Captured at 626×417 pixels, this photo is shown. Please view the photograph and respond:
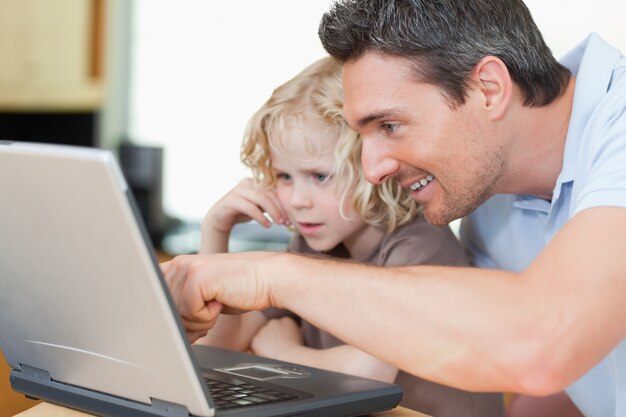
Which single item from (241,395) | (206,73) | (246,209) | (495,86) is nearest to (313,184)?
(246,209)

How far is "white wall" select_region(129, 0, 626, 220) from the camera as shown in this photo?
4184 mm

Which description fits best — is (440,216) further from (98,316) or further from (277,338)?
(98,316)

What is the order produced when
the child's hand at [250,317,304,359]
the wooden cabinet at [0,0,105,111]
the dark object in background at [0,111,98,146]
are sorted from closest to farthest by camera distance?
the child's hand at [250,317,304,359]
the wooden cabinet at [0,0,105,111]
the dark object in background at [0,111,98,146]

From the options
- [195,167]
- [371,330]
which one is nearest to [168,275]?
[371,330]

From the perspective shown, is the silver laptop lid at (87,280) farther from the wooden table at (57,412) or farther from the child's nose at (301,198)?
the child's nose at (301,198)

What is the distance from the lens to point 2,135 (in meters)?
4.35

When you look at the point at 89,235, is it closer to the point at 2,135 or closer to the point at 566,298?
the point at 566,298

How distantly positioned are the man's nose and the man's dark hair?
4.7 inches

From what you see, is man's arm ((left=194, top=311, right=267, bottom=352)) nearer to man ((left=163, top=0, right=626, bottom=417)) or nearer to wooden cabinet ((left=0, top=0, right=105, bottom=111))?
man ((left=163, top=0, right=626, bottom=417))

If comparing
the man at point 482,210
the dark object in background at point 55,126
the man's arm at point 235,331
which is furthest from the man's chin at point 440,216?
the dark object in background at point 55,126

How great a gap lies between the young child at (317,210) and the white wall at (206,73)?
2482 mm

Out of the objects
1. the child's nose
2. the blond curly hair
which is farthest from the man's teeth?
the child's nose

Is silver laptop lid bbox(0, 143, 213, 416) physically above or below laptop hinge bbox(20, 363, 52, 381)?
above

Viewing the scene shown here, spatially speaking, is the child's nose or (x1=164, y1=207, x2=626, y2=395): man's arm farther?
the child's nose
